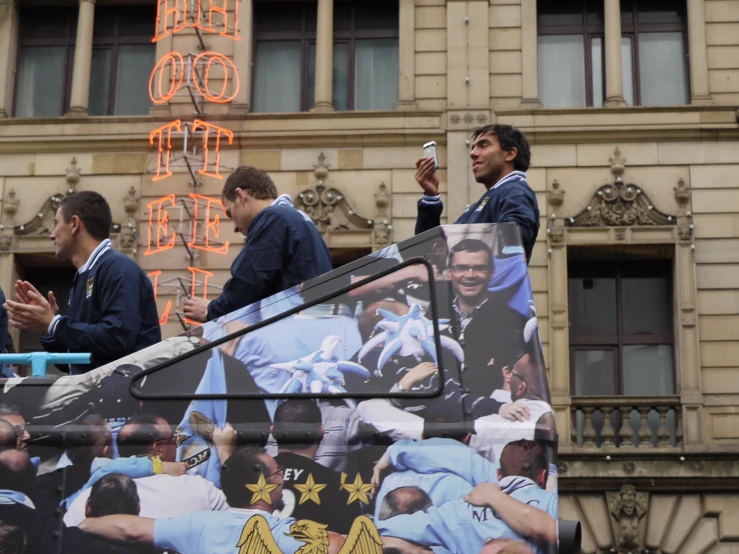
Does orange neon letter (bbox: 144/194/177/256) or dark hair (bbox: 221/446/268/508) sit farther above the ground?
orange neon letter (bbox: 144/194/177/256)

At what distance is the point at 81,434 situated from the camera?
16.3 feet

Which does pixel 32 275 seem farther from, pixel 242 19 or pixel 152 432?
pixel 152 432

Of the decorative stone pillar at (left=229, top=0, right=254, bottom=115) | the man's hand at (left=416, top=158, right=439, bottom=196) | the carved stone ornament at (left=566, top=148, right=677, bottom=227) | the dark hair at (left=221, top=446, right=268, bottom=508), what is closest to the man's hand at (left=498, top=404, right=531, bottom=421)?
the dark hair at (left=221, top=446, right=268, bottom=508)

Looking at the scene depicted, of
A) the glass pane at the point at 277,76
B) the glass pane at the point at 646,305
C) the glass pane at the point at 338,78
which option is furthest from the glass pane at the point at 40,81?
the glass pane at the point at 646,305

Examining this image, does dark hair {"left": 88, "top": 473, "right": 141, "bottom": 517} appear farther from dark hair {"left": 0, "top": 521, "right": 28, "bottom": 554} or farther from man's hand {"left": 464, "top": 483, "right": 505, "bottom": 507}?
man's hand {"left": 464, "top": 483, "right": 505, "bottom": 507}

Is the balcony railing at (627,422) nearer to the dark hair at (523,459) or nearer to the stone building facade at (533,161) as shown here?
the stone building facade at (533,161)

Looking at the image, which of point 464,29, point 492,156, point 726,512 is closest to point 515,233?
point 492,156

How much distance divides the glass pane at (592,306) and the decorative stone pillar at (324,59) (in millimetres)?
5120

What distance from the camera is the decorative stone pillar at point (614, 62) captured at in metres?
21.0

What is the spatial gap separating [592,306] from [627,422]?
2.15m

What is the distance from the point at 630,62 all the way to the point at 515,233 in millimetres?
17074

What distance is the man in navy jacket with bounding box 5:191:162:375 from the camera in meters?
5.88

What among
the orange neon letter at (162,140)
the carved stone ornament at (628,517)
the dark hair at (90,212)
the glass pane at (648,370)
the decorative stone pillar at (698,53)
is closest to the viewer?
the dark hair at (90,212)

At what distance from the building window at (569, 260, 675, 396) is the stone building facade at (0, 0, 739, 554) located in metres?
0.03
